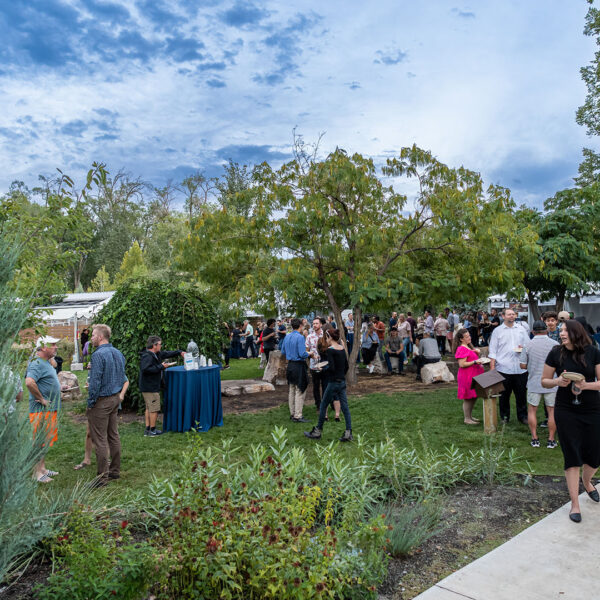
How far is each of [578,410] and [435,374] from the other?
8.88 m

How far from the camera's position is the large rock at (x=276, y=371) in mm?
14336

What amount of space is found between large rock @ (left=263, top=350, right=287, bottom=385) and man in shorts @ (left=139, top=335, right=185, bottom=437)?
5980 mm

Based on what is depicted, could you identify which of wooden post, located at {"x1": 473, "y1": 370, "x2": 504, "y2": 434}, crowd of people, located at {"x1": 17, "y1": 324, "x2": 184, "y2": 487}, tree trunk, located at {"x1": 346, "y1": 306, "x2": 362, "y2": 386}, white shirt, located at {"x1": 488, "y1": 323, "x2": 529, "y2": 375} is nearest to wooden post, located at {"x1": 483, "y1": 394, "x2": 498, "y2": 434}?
wooden post, located at {"x1": 473, "y1": 370, "x2": 504, "y2": 434}

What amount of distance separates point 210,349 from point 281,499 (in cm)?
757

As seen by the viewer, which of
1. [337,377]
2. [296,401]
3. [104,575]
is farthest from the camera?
[296,401]

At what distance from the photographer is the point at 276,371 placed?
14352 mm

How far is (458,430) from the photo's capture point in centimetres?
820

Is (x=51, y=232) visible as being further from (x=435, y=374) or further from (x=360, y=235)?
(x=435, y=374)

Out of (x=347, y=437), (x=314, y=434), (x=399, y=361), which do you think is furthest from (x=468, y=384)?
(x=399, y=361)

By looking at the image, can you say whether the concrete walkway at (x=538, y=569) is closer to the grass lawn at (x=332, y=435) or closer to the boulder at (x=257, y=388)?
the grass lawn at (x=332, y=435)

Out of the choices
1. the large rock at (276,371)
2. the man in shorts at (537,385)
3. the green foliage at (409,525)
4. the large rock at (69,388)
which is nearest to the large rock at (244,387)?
the large rock at (276,371)

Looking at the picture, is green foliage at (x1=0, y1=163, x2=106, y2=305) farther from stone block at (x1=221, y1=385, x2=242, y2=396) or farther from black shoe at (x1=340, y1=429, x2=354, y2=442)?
stone block at (x1=221, y1=385, x2=242, y2=396)

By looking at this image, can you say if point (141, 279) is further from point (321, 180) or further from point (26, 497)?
point (26, 497)

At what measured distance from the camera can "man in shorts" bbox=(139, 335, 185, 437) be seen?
8.05m
